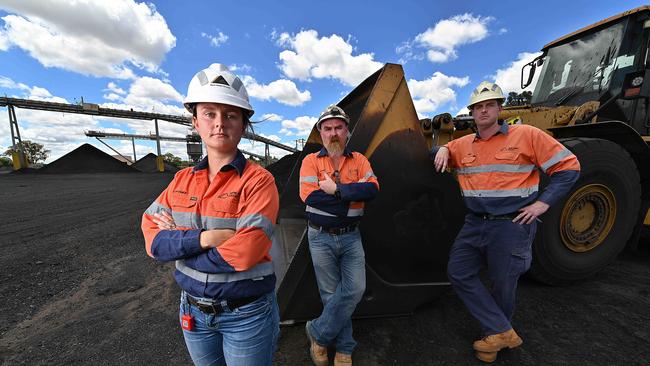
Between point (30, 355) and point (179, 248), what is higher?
point (179, 248)

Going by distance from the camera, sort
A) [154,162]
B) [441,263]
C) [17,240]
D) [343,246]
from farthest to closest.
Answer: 1. [154,162]
2. [17,240]
3. [441,263]
4. [343,246]

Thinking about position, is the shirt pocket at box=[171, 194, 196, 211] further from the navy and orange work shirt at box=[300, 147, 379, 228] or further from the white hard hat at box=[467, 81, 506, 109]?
the white hard hat at box=[467, 81, 506, 109]

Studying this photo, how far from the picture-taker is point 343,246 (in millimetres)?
1922

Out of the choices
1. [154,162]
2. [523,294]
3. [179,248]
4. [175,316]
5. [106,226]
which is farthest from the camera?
[154,162]

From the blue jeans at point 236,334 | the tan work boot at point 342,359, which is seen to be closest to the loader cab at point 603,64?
the tan work boot at point 342,359

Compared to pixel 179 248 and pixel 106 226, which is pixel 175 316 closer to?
Result: pixel 179 248

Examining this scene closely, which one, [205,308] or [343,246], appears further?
[343,246]

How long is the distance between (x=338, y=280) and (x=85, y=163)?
2438 cm

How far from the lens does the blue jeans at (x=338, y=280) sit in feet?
6.28

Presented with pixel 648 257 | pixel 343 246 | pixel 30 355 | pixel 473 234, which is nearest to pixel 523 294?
pixel 473 234

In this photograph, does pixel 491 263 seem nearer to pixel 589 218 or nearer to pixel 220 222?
pixel 589 218

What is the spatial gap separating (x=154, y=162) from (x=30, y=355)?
29615 mm

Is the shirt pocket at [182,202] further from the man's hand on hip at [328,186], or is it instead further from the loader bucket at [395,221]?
the loader bucket at [395,221]

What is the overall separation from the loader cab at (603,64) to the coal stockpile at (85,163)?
2407 centimetres
